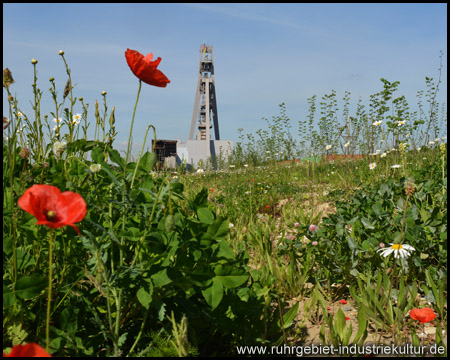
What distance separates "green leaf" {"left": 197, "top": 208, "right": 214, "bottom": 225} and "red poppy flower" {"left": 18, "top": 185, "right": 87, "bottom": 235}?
0.46 metres

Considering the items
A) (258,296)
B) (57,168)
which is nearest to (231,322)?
(258,296)

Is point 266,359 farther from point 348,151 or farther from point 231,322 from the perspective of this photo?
point 348,151

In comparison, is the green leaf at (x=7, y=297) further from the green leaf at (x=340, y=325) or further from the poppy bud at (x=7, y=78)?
the green leaf at (x=340, y=325)

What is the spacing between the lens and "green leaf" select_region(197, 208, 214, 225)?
52.7 inches

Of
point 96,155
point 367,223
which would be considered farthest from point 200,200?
point 367,223

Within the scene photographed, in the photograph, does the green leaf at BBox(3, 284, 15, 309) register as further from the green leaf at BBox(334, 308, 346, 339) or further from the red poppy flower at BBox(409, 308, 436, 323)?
the red poppy flower at BBox(409, 308, 436, 323)

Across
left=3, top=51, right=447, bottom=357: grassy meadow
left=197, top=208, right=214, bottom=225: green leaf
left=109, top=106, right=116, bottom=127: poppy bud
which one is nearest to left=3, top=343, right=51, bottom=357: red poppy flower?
left=3, top=51, right=447, bottom=357: grassy meadow

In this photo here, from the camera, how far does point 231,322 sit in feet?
4.68

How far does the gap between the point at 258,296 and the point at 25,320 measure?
0.89m

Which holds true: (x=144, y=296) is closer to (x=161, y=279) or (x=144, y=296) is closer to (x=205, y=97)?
(x=161, y=279)

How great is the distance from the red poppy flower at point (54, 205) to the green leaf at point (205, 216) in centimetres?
46

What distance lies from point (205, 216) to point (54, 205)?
517mm

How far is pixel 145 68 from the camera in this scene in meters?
1.28

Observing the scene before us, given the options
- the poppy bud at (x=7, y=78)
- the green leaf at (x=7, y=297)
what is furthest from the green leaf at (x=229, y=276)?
the poppy bud at (x=7, y=78)
